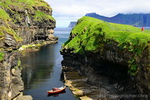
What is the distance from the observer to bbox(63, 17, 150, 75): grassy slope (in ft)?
173

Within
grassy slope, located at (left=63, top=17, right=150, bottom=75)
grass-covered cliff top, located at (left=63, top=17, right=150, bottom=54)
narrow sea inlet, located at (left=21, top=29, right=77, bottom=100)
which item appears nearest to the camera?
grassy slope, located at (left=63, top=17, right=150, bottom=75)

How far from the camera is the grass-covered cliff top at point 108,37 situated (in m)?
53.8

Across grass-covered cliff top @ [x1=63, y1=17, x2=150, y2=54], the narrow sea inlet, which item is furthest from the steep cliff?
the narrow sea inlet

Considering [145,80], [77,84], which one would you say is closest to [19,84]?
[77,84]

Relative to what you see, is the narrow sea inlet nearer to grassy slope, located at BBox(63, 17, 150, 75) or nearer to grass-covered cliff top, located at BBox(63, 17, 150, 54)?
grassy slope, located at BBox(63, 17, 150, 75)

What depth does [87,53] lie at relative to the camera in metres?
75.0

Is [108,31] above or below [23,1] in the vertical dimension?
below

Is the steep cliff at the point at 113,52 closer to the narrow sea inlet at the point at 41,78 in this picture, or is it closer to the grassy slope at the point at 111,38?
the grassy slope at the point at 111,38

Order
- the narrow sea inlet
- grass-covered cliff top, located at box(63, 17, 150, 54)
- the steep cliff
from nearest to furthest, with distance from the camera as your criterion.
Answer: the steep cliff → grass-covered cliff top, located at box(63, 17, 150, 54) → the narrow sea inlet

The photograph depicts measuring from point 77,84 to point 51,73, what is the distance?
22544 millimetres

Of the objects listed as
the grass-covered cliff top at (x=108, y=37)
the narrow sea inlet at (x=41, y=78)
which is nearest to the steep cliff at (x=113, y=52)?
the grass-covered cliff top at (x=108, y=37)

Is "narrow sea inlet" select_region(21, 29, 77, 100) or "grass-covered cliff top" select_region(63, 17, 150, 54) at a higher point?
"grass-covered cliff top" select_region(63, 17, 150, 54)

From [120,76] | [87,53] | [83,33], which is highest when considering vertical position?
[83,33]

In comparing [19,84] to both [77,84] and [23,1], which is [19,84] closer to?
[77,84]
